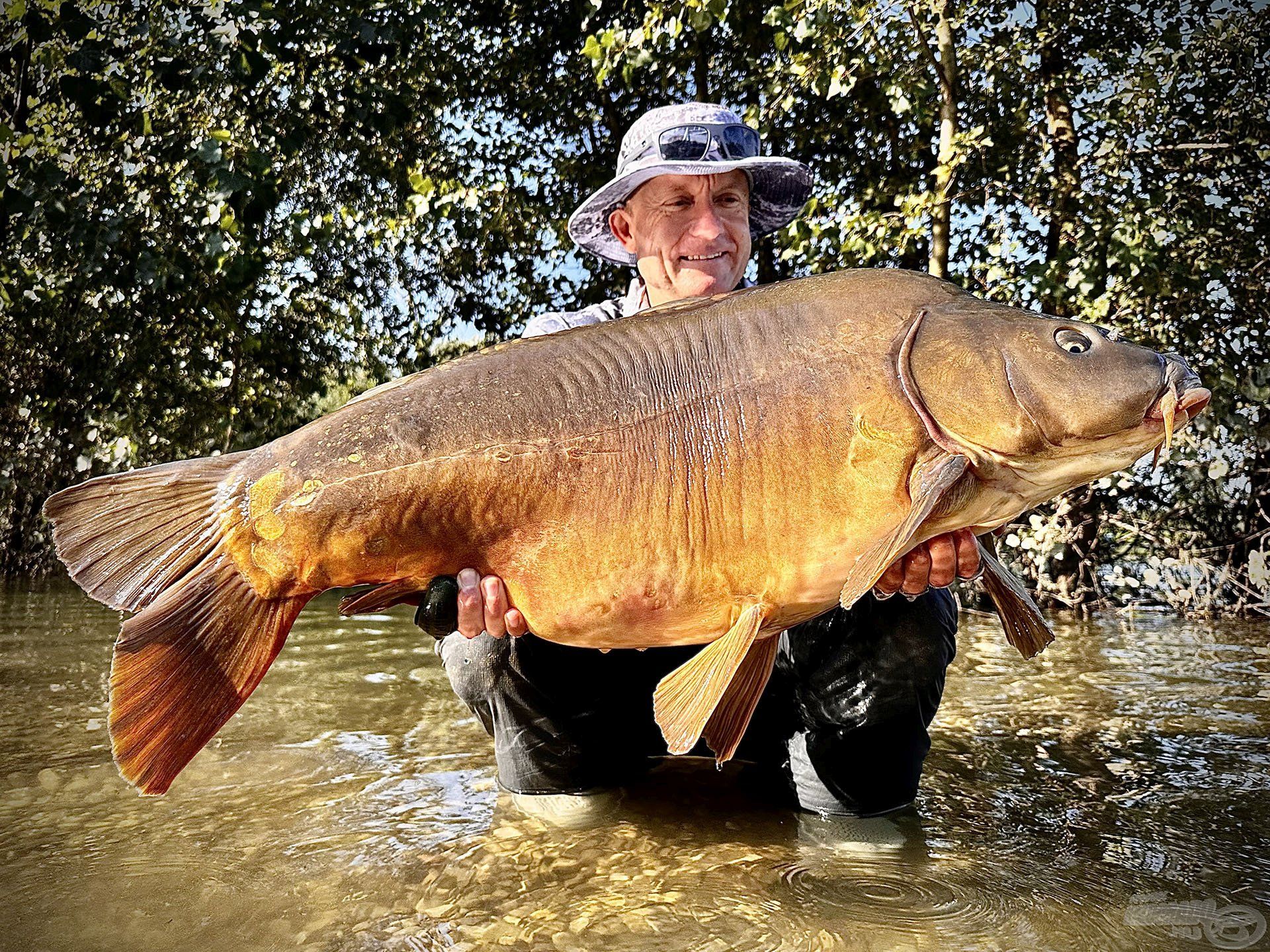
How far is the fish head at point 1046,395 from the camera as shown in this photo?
75.0 inches

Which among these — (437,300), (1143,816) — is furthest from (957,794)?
(437,300)

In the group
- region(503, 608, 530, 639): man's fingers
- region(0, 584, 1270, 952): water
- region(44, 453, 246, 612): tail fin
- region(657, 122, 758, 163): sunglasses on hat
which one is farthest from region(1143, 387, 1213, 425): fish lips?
region(44, 453, 246, 612): tail fin

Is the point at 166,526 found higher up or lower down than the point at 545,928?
higher up

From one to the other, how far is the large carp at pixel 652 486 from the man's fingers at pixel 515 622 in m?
0.03

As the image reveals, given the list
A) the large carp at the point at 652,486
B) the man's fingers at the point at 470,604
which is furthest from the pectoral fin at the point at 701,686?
the man's fingers at the point at 470,604

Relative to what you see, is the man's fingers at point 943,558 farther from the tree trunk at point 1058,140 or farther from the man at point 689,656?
the tree trunk at point 1058,140

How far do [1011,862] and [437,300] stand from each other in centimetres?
969

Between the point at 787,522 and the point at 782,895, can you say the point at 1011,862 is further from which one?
the point at 787,522

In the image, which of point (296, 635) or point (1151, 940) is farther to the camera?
point (296, 635)

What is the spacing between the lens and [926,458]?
6.37 feet

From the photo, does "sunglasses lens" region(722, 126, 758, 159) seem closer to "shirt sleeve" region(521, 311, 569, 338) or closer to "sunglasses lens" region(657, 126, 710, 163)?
"sunglasses lens" region(657, 126, 710, 163)

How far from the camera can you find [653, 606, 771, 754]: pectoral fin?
199 centimetres

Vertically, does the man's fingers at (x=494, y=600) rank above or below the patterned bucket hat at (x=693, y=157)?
below

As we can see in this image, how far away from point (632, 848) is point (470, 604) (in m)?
0.66
